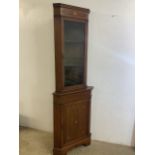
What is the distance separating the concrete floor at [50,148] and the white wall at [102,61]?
0.60 ft

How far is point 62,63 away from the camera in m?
3.25

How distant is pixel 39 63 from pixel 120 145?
178 cm

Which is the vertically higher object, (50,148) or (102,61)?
(102,61)

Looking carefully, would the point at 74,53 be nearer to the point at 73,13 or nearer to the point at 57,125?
the point at 73,13

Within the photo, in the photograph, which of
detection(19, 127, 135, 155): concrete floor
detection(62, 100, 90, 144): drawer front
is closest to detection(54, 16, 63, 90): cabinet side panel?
detection(62, 100, 90, 144): drawer front

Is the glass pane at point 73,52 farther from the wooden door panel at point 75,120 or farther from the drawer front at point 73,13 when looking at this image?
the wooden door panel at point 75,120

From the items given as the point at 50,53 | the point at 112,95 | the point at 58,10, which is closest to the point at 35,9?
the point at 50,53

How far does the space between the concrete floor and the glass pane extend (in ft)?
2.99

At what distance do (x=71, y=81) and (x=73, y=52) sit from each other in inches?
15.4

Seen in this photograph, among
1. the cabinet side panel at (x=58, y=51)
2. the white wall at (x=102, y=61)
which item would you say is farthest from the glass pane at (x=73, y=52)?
the white wall at (x=102, y=61)

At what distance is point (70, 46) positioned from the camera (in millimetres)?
3453

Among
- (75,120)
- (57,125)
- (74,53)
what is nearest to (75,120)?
(75,120)

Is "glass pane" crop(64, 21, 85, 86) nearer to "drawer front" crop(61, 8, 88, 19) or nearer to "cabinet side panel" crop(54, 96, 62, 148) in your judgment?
"drawer front" crop(61, 8, 88, 19)
